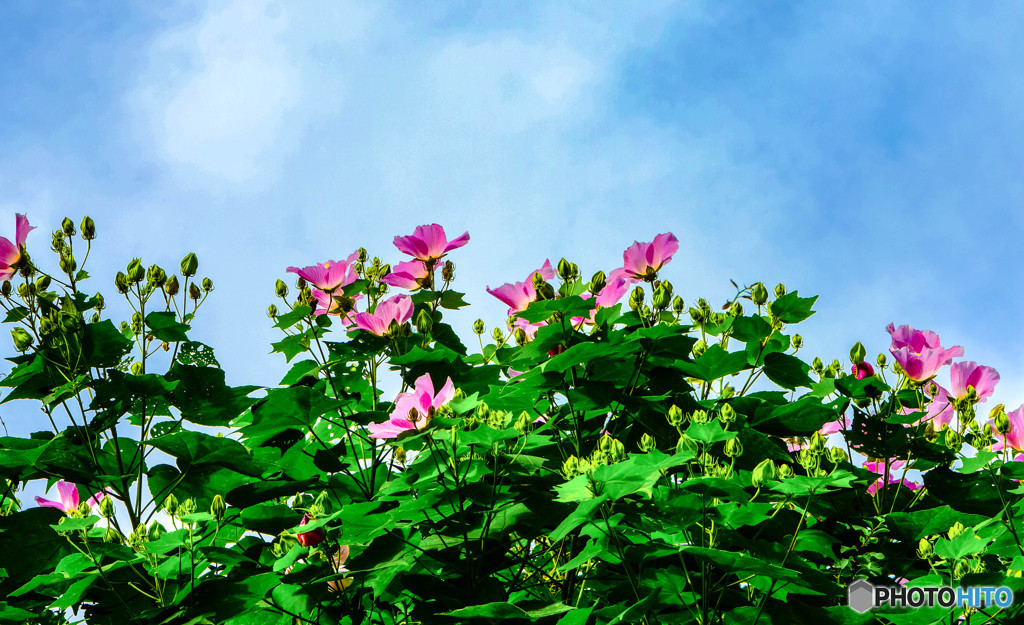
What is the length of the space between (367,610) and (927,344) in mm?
1895

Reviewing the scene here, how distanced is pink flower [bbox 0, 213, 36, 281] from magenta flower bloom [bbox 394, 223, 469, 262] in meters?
1.07

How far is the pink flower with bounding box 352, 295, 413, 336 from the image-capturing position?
229 cm

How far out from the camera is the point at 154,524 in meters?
2.05

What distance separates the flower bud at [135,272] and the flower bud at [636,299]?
4.82 feet

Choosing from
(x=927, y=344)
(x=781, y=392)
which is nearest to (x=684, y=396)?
(x=781, y=392)

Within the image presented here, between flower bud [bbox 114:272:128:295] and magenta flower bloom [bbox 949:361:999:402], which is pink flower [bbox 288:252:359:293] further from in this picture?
magenta flower bloom [bbox 949:361:999:402]

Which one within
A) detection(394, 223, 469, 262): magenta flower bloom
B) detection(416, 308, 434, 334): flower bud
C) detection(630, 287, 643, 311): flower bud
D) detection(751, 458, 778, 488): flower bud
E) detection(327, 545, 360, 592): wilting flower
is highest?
detection(394, 223, 469, 262): magenta flower bloom

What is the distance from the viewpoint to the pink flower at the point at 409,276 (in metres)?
2.57

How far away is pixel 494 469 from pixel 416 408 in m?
0.21

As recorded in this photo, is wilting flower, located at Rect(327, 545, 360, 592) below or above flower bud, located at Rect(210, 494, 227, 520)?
below

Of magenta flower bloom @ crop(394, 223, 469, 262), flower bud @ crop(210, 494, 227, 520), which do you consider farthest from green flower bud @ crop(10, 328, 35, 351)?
magenta flower bloom @ crop(394, 223, 469, 262)

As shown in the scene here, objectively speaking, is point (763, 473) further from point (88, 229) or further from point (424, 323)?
point (88, 229)

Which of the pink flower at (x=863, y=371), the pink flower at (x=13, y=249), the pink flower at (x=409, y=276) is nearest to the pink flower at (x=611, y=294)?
the pink flower at (x=409, y=276)

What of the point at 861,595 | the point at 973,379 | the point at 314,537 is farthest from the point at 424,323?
the point at 973,379
